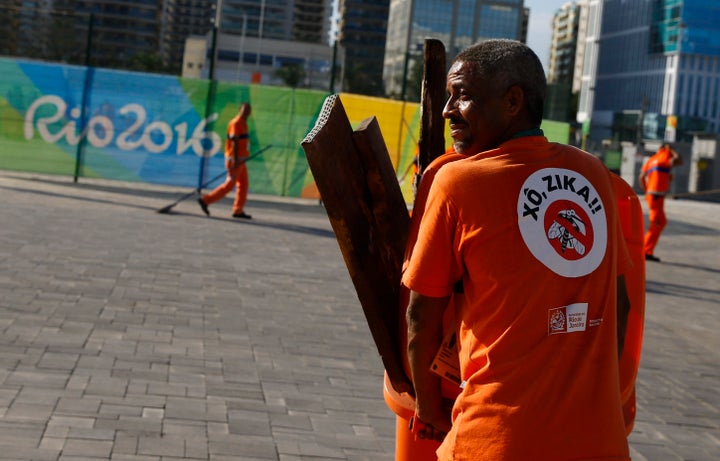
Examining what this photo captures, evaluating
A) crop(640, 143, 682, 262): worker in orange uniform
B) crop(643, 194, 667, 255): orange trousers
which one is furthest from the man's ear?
crop(640, 143, 682, 262): worker in orange uniform

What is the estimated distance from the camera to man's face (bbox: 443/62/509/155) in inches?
102

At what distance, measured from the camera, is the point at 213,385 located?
5.94m

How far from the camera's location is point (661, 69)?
141500 millimetres

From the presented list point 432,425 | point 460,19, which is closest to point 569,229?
point 432,425

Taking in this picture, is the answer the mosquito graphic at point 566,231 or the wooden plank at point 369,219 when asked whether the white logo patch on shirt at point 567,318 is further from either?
the wooden plank at point 369,219

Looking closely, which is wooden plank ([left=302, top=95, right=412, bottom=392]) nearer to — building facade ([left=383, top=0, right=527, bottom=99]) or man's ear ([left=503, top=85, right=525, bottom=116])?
man's ear ([left=503, top=85, right=525, bottom=116])

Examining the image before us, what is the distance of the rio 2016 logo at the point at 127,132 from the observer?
753 inches

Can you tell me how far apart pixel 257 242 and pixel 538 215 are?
10.8m

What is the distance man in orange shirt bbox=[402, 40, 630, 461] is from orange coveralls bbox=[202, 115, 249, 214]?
523 inches

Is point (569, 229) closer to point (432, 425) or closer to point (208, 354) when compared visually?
point (432, 425)

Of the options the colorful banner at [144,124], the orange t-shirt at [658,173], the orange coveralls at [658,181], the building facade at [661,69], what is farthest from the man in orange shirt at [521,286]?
the building facade at [661,69]

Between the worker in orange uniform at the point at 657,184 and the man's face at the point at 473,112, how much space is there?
520 inches

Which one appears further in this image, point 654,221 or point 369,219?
point 654,221

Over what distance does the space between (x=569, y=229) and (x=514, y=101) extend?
0.32 meters
